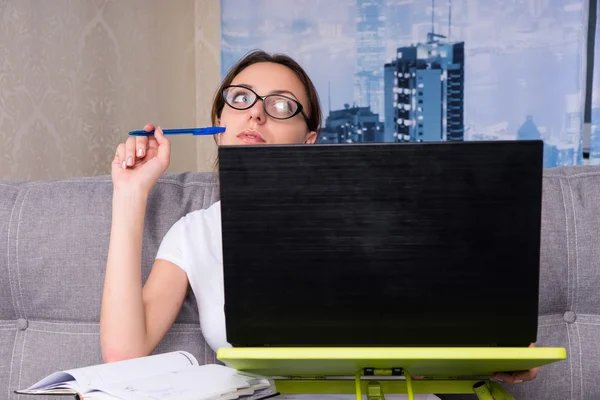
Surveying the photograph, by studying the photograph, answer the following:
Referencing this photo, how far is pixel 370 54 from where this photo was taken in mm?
3699

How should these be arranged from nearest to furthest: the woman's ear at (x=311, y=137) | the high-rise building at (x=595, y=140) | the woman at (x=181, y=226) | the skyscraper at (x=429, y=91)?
the woman at (x=181, y=226)
the woman's ear at (x=311, y=137)
the high-rise building at (x=595, y=140)
the skyscraper at (x=429, y=91)

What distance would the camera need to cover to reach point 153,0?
3371 millimetres

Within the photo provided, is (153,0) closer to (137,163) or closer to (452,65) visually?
(452,65)

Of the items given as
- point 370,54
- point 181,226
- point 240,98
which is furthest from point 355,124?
point 181,226

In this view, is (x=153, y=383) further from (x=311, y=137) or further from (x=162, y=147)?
(x=311, y=137)

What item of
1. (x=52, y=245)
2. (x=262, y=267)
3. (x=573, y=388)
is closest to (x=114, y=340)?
(x=52, y=245)

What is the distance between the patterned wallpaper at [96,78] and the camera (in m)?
2.46

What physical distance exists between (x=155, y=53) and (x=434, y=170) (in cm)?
282

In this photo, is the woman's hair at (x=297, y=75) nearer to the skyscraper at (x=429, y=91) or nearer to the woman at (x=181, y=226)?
the woman at (x=181, y=226)

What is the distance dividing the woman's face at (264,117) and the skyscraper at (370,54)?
6.99ft

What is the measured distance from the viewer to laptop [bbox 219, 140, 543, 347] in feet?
2.60

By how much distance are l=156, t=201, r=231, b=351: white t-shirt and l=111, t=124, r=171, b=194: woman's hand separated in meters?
0.13

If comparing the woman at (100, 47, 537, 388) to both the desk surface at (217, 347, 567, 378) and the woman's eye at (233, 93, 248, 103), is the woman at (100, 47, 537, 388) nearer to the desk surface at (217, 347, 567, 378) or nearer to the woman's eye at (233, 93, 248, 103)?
the woman's eye at (233, 93, 248, 103)

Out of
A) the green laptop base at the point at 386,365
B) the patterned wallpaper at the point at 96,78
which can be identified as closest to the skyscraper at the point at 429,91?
the patterned wallpaper at the point at 96,78
